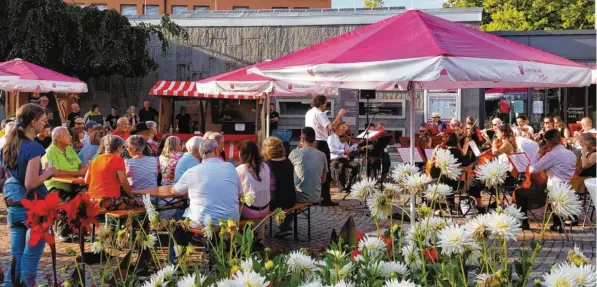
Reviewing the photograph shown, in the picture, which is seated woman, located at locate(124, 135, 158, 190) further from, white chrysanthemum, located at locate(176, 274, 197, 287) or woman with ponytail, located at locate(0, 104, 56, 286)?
white chrysanthemum, located at locate(176, 274, 197, 287)

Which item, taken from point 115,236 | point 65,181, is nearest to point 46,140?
point 65,181

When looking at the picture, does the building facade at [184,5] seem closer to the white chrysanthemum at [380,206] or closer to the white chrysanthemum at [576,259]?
the white chrysanthemum at [380,206]

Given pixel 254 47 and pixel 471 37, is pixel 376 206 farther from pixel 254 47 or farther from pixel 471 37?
pixel 254 47

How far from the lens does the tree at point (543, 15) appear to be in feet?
110

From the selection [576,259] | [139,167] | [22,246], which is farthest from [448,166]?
[139,167]

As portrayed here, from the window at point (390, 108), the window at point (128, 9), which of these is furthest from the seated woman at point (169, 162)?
the window at point (128, 9)

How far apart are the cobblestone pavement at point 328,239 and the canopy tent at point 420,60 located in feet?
4.76

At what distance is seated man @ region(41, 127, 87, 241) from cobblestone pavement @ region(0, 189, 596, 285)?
589 mm

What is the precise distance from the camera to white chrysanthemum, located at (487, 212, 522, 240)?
2.51 meters

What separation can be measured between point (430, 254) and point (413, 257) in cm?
8

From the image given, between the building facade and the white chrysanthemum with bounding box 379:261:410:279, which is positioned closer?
the white chrysanthemum with bounding box 379:261:410:279

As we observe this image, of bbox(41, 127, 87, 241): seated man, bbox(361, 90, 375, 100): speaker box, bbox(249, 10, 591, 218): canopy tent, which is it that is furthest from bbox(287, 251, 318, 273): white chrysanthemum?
bbox(361, 90, 375, 100): speaker box

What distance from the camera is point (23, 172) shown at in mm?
5375

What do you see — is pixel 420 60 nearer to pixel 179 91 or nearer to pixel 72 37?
pixel 179 91
